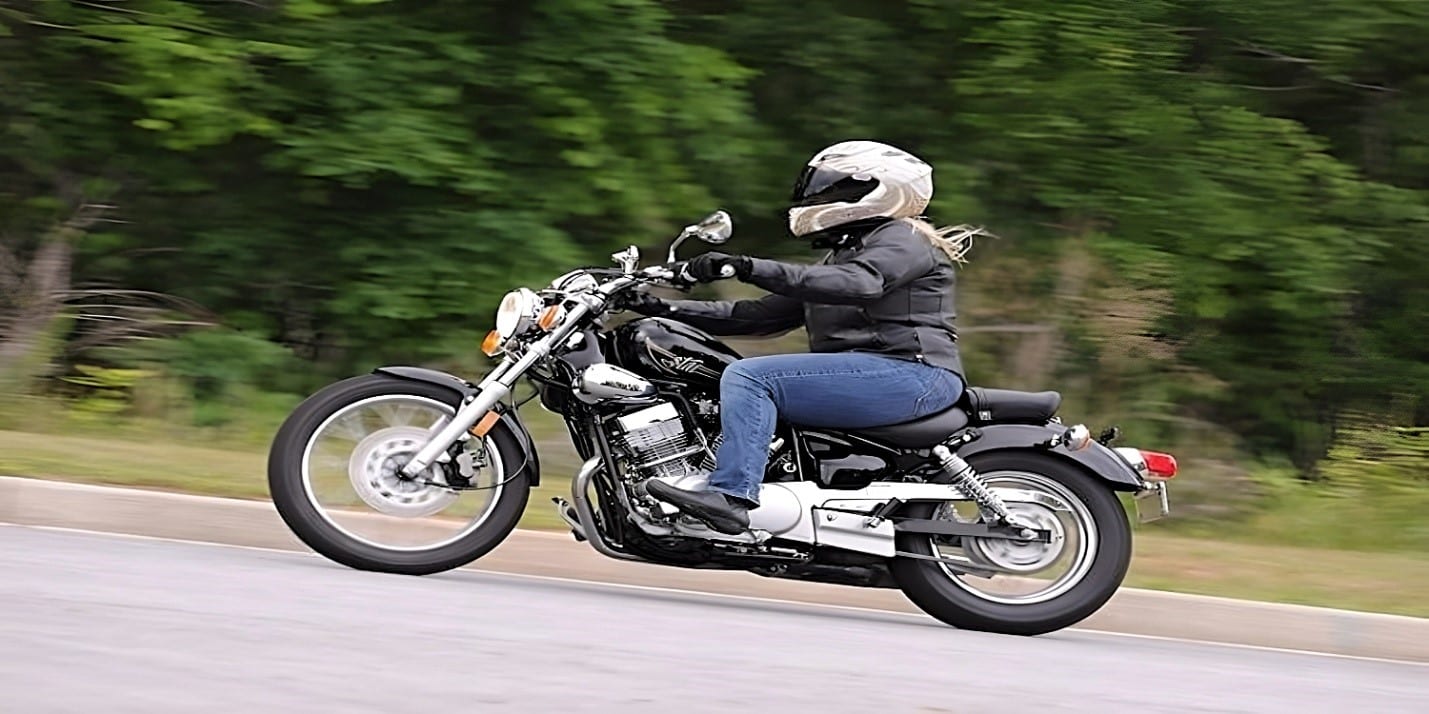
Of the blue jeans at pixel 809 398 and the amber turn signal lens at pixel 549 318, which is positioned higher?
the amber turn signal lens at pixel 549 318

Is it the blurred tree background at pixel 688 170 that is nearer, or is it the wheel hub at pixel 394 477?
the wheel hub at pixel 394 477

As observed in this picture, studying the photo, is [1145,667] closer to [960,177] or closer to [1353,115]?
[960,177]

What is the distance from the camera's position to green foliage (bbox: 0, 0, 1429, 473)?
13.3m

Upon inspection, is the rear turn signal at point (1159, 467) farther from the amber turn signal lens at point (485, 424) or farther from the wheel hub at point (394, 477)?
the wheel hub at point (394, 477)

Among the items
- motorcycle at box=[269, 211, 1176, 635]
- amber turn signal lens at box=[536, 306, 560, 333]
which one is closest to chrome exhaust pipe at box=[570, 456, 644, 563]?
motorcycle at box=[269, 211, 1176, 635]

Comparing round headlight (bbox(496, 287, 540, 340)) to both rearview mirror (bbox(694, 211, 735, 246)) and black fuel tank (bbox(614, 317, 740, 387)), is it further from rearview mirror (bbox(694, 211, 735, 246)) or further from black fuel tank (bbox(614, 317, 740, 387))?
rearview mirror (bbox(694, 211, 735, 246))

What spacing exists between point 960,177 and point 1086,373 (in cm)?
181

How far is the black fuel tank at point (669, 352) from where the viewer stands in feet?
21.6

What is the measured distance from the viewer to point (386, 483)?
6625 mm

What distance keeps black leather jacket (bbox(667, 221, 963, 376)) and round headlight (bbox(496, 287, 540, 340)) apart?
610mm

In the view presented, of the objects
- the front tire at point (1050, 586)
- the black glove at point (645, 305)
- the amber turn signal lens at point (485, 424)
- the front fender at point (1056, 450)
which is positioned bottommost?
the front tire at point (1050, 586)

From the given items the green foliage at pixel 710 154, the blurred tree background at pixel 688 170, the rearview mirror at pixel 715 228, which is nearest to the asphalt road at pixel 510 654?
the rearview mirror at pixel 715 228

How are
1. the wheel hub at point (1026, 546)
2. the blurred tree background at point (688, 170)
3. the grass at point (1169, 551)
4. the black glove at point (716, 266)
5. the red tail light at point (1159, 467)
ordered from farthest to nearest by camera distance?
the blurred tree background at point (688, 170)
the grass at point (1169, 551)
the wheel hub at point (1026, 546)
the red tail light at point (1159, 467)
the black glove at point (716, 266)

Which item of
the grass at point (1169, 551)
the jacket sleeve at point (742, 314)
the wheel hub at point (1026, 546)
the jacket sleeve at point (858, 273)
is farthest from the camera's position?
the grass at point (1169, 551)
